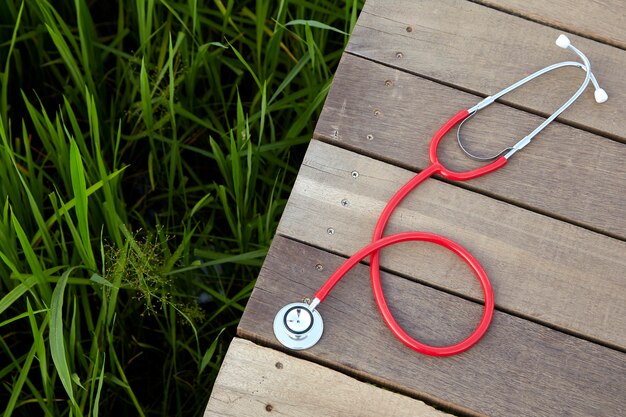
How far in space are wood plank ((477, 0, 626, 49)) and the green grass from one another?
41 cm

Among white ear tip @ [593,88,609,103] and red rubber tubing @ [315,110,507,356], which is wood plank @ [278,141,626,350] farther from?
white ear tip @ [593,88,609,103]

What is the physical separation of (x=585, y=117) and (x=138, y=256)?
101cm

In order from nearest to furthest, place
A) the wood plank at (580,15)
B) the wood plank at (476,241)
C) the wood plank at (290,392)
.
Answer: the wood plank at (290,392), the wood plank at (476,241), the wood plank at (580,15)

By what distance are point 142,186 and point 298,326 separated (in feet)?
2.95

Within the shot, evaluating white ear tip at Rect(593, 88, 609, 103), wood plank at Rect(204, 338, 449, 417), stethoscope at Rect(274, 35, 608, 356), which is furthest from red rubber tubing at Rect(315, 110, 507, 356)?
white ear tip at Rect(593, 88, 609, 103)

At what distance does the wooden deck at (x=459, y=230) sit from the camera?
1.58 m

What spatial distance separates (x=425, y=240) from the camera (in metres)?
1.70

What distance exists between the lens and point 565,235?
173cm

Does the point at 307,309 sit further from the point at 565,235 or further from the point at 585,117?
the point at 585,117

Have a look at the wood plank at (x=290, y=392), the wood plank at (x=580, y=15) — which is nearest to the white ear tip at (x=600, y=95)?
the wood plank at (x=580, y=15)

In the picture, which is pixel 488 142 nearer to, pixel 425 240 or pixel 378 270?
pixel 425 240

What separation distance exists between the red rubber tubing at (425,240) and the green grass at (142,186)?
0.33m

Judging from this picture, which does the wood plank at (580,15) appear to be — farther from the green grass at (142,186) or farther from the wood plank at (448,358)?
the wood plank at (448,358)

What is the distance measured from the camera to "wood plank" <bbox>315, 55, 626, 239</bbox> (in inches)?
69.7
